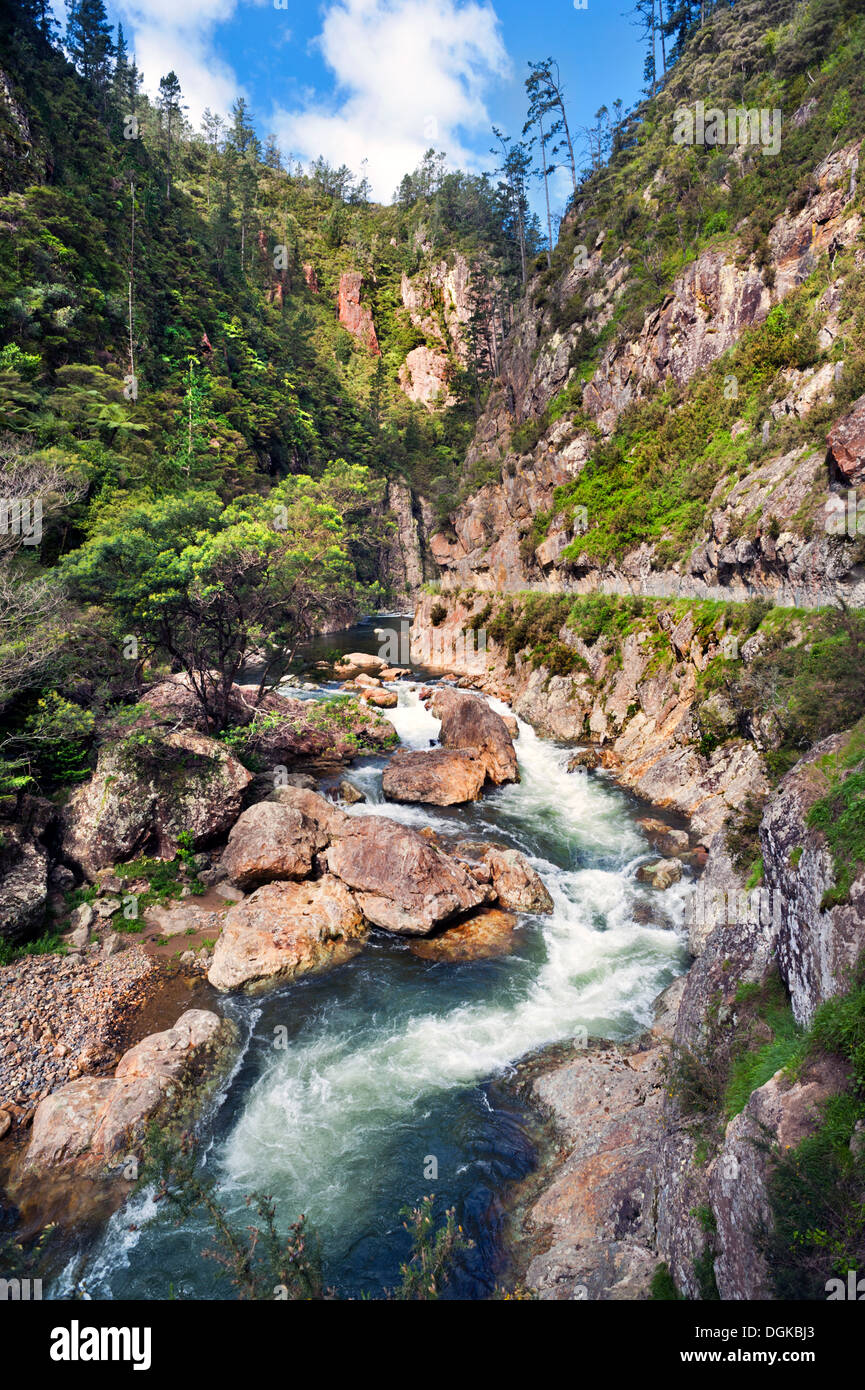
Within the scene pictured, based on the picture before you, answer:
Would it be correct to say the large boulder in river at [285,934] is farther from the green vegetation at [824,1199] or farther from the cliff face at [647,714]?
the cliff face at [647,714]

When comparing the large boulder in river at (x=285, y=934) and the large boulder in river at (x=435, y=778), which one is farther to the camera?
the large boulder in river at (x=435, y=778)

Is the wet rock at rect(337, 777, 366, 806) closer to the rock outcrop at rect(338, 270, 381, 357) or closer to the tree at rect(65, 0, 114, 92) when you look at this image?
the tree at rect(65, 0, 114, 92)

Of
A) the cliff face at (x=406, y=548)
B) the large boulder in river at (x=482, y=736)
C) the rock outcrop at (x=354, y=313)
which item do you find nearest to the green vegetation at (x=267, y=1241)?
the large boulder in river at (x=482, y=736)

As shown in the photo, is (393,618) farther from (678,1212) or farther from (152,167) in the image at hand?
(678,1212)

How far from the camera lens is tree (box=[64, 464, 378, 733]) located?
1502cm

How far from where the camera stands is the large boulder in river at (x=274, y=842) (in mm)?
13945

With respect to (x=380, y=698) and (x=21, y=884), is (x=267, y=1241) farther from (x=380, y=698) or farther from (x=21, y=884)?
(x=380, y=698)

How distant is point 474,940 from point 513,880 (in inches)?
80.5

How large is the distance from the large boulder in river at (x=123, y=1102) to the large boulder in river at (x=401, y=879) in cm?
444

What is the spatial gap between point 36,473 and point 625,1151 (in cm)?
2136

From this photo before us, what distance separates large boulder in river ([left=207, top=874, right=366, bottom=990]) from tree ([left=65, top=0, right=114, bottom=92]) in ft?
259
